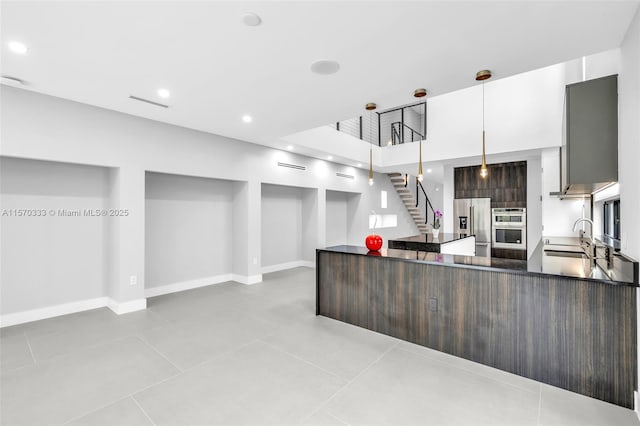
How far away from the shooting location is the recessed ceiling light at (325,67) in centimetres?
280

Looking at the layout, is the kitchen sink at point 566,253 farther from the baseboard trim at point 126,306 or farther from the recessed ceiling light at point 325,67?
the baseboard trim at point 126,306

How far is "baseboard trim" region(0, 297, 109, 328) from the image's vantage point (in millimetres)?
3711

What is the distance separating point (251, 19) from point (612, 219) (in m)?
4.63

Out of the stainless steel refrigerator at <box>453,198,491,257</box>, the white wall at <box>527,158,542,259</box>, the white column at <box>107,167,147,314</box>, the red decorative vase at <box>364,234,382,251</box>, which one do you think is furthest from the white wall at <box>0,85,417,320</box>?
the white wall at <box>527,158,542,259</box>

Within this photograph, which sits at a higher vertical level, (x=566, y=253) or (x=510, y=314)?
(x=566, y=253)

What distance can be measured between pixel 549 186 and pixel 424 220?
6.21 m

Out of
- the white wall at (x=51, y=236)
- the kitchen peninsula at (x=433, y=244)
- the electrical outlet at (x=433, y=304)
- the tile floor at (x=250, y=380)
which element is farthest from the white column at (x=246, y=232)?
the electrical outlet at (x=433, y=304)

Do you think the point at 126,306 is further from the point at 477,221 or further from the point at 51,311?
the point at 477,221

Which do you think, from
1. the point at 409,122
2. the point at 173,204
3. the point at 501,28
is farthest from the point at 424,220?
the point at 501,28

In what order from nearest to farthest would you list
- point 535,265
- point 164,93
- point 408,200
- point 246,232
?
1. point 535,265
2. point 164,93
3. point 246,232
4. point 408,200

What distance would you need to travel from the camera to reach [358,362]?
9.16 ft

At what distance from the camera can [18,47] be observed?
98.5 inches

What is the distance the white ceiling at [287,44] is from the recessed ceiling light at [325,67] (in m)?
0.07

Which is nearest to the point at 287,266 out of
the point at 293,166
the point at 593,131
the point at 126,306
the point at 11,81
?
the point at 293,166
